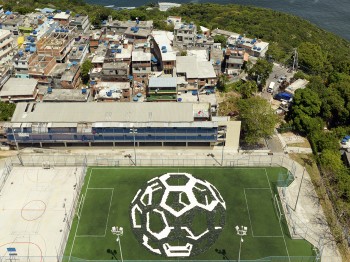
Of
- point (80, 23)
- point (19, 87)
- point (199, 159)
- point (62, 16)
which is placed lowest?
point (199, 159)

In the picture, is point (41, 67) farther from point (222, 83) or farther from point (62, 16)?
point (222, 83)

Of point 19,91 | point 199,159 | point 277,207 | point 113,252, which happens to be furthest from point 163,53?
point 113,252

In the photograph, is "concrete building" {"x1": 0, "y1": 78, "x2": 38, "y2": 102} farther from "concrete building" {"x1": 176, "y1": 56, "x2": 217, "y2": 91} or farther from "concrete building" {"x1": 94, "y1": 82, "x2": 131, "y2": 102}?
"concrete building" {"x1": 176, "y1": 56, "x2": 217, "y2": 91}

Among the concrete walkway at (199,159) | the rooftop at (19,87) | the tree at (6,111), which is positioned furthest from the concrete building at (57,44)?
the concrete walkway at (199,159)

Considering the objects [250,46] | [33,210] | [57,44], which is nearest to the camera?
[33,210]

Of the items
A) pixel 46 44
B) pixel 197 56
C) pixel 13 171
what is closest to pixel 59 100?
pixel 13 171

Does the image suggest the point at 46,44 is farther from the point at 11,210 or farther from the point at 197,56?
the point at 11,210

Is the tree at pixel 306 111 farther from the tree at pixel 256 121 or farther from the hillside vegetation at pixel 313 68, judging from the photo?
the tree at pixel 256 121
